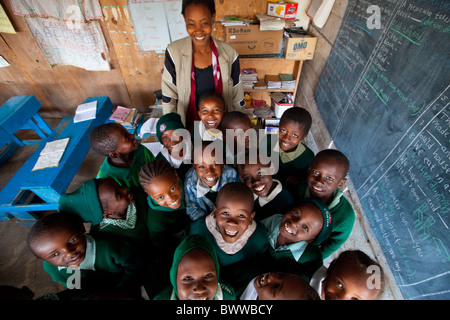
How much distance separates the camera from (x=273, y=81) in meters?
3.40

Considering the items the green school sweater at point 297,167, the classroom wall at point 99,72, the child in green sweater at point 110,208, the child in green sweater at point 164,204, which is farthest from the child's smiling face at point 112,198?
the classroom wall at point 99,72

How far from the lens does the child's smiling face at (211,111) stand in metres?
1.84

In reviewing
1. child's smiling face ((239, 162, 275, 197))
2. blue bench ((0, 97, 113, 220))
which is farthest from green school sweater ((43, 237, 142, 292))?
blue bench ((0, 97, 113, 220))

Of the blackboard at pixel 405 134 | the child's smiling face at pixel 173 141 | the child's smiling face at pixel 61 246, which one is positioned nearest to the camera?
the child's smiling face at pixel 61 246

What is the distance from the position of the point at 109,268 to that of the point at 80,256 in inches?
8.0

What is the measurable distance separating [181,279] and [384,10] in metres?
2.40

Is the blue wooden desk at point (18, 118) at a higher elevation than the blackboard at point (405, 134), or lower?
lower

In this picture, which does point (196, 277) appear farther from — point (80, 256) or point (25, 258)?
point (25, 258)

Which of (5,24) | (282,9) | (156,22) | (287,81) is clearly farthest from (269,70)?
(5,24)

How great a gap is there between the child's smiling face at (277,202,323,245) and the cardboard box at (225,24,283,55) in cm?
270

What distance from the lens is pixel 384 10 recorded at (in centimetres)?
168

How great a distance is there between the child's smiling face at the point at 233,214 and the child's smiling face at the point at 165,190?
1.03 ft

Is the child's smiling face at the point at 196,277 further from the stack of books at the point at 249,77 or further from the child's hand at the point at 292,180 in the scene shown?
the stack of books at the point at 249,77
